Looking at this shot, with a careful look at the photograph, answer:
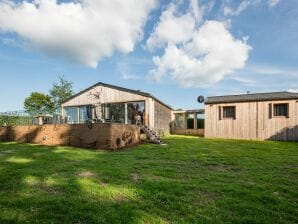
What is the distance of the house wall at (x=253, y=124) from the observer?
691 inches

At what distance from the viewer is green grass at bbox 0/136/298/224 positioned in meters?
3.69

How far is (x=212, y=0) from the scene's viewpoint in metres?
12.7

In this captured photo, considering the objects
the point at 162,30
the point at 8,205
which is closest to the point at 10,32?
the point at 162,30

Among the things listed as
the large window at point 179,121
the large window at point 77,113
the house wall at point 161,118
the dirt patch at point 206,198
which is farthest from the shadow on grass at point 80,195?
the large window at point 179,121

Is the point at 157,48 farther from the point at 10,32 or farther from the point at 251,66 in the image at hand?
the point at 10,32

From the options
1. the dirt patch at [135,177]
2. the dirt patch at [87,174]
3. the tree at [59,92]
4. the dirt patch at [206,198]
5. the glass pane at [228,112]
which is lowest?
the dirt patch at [206,198]

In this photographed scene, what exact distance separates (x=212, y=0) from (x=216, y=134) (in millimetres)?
10631

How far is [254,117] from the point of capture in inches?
738

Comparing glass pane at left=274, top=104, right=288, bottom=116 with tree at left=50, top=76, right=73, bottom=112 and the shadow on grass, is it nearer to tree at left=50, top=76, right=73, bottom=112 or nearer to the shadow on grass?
the shadow on grass

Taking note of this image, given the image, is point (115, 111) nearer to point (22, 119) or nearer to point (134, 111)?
point (134, 111)

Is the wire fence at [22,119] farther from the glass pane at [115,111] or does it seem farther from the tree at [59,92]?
the tree at [59,92]

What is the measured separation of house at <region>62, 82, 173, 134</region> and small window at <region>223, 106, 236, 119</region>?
5448 mm

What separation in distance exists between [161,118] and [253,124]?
7.70 metres

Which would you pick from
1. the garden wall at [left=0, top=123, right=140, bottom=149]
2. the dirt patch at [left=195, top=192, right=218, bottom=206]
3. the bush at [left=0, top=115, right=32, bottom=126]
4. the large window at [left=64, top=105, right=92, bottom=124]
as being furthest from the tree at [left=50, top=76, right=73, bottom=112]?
the dirt patch at [left=195, top=192, right=218, bottom=206]
